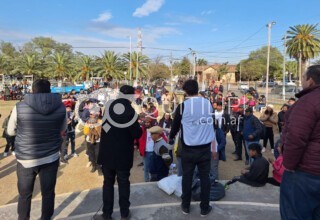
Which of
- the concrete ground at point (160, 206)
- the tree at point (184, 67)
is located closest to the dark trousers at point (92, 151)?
the concrete ground at point (160, 206)

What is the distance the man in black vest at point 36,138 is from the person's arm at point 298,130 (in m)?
2.41

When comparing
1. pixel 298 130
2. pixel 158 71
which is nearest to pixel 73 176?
pixel 298 130

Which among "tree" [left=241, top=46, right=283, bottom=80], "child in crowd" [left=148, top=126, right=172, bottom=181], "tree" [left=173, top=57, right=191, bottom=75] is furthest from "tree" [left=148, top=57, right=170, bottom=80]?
"child in crowd" [left=148, top=126, right=172, bottom=181]

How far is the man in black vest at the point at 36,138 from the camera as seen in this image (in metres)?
3.07

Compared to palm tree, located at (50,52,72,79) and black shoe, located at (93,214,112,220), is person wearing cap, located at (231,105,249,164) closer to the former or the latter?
black shoe, located at (93,214,112,220)

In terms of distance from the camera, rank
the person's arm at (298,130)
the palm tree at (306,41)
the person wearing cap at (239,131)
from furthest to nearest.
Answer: the palm tree at (306,41) < the person wearing cap at (239,131) < the person's arm at (298,130)

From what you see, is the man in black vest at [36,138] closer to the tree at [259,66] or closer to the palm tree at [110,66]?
the palm tree at [110,66]

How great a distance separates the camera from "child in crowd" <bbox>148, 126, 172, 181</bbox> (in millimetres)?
5336

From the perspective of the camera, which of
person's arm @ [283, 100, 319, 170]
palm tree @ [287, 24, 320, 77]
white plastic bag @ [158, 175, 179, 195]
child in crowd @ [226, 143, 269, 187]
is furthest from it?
palm tree @ [287, 24, 320, 77]

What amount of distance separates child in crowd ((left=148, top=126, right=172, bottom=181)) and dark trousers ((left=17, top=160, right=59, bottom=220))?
2323 mm

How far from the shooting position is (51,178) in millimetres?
3254

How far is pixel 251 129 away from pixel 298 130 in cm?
544

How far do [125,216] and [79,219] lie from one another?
2.04ft

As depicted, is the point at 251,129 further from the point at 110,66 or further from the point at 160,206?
the point at 110,66
